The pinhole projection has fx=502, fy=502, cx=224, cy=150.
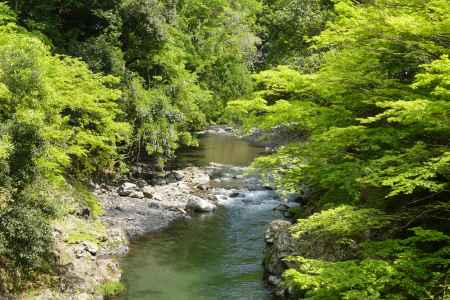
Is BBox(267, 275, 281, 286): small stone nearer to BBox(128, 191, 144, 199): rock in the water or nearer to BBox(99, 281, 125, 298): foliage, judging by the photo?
BBox(99, 281, 125, 298): foliage

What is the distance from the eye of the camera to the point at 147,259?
609 inches

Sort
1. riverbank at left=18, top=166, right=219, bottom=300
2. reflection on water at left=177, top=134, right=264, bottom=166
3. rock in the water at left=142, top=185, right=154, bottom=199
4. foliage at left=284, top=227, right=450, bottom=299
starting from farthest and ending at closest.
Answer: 1. reflection on water at left=177, top=134, right=264, bottom=166
2. rock in the water at left=142, top=185, right=154, bottom=199
3. riverbank at left=18, top=166, right=219, bottom=300
4. foliage at left=284, top=227, right=450, bottom=299

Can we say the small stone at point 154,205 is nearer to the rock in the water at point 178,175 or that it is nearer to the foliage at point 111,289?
the rock in the water at point 178,175

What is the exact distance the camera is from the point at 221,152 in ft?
109

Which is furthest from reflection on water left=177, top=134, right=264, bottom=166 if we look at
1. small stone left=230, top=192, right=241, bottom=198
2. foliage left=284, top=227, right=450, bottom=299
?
foliage left=284, top=227, right=450, bottom=299

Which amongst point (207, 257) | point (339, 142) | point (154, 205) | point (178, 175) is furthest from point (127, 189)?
point (339, 142)

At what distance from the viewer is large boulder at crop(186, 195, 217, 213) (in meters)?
20.4

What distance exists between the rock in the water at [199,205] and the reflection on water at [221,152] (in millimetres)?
8068

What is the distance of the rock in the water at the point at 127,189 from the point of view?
70.6 ft

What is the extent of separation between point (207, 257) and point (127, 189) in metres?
7.47

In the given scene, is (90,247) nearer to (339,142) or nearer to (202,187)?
(339,142)

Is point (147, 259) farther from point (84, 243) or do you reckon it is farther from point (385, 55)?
point (385, 55)

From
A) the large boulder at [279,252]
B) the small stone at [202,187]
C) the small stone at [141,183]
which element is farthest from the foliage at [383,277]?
the small stone at [141,183]

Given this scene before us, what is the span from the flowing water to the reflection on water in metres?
7.76
